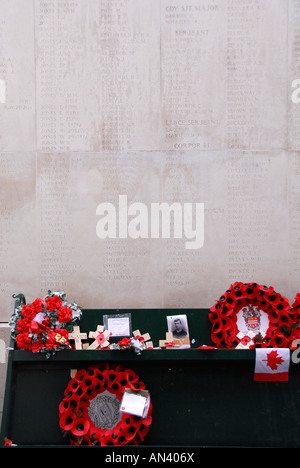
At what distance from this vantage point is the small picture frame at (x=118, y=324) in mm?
3555

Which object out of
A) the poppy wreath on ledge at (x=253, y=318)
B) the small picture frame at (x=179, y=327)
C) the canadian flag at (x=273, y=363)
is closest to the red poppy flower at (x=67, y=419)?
the small picture frame at (x=179, y=327)

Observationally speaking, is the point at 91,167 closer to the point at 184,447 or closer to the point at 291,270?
the point at 291,270

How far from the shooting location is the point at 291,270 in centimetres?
390

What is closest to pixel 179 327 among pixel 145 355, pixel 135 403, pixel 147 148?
pixel 145 355

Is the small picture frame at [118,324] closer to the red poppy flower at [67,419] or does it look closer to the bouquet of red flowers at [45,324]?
the bouquet of red flowers at [45,324]

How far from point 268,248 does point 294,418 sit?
4.65ft

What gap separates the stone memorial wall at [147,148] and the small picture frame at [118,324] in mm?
309

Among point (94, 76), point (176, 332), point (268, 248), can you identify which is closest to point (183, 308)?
point (176, 332)

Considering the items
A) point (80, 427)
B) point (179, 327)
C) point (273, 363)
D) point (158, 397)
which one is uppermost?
point (179, 327)

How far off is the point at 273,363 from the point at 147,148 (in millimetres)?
2110

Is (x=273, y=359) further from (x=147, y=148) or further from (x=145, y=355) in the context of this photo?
(x=147, y=148)

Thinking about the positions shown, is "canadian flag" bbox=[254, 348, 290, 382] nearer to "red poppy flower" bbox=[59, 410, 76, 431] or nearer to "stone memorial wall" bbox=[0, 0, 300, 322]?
"stone memorial wall" bbox=[0, 0, 300, 322]

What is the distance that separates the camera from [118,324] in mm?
3584

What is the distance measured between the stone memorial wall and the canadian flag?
0.77m
